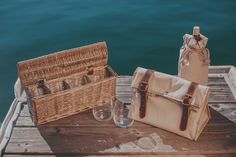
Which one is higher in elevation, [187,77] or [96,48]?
[96,48]

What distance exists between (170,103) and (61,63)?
87 cm

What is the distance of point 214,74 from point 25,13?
4.05 m

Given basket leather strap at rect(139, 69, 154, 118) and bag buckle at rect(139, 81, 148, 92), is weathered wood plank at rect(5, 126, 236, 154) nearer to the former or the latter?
basket leather strap at rect(139, 69, 154, 118)

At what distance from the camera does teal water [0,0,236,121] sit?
5.25 meters

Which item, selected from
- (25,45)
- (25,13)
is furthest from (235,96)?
(25,13)

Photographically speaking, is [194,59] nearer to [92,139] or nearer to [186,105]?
[186,105]

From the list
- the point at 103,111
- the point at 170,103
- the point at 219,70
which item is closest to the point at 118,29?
the point at 219,70

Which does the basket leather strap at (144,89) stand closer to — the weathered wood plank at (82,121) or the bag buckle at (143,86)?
the bag buckle at (143,86)

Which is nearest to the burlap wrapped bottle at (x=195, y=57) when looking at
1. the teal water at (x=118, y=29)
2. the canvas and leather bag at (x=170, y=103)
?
the canvas and leather bag at (x=170, y=103)

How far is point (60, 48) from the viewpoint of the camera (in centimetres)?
549

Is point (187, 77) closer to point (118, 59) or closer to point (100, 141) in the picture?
point (100, 141)

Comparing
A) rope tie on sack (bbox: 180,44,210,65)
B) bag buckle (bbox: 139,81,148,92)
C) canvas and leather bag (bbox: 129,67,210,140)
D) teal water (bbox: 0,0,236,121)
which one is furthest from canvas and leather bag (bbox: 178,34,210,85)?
teal water (bbox: 0,0,236,121)

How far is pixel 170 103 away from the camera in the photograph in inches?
100.0

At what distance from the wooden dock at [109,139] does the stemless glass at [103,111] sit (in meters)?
0.04
